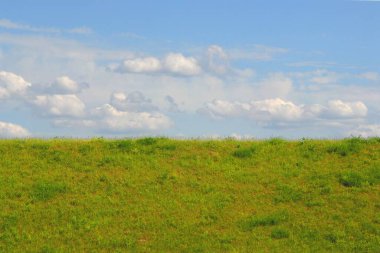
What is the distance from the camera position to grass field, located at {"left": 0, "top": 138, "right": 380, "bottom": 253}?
693 inches

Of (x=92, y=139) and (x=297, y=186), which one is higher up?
(x=92, y=139)

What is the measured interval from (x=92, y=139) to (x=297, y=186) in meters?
9.41

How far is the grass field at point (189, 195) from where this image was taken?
1759cm

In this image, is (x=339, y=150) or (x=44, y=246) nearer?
(x=44, y=246)

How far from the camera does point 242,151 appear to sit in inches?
923

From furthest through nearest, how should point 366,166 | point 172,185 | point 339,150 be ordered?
point 339,150 → point 366,166 → point 172,185

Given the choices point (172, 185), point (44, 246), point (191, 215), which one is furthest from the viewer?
point (172, 185)

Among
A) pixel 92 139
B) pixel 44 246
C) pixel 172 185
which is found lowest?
pixel 44 246

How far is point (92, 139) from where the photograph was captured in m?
25.0

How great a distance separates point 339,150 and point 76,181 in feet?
35.7

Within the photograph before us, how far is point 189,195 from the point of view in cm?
2009

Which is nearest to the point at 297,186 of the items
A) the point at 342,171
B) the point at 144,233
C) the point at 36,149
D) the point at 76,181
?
the point at 342,171

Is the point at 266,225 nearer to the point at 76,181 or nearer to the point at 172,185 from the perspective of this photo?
the point at 172,185

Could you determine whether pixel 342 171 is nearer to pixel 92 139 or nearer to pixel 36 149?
pixel 92 139
